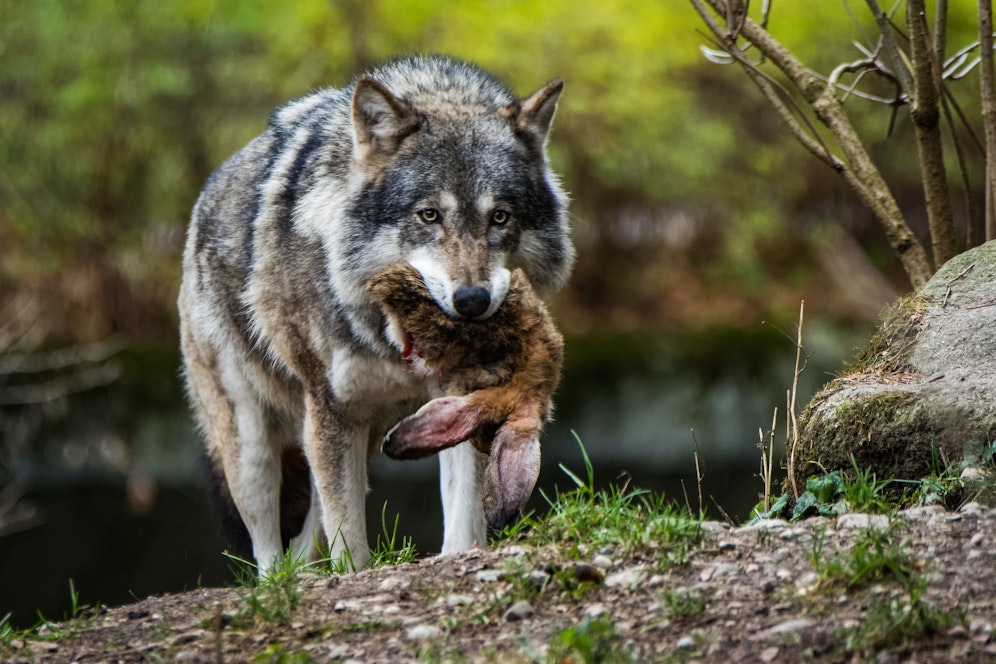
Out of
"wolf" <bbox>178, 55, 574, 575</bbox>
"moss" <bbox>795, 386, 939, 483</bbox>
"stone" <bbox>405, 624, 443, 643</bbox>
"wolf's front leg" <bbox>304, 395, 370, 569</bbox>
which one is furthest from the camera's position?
"wolf's front leg" <bbox>304, 395, 370, 569</bbox>

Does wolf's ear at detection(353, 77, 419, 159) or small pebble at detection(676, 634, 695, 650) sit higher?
wolf's ear at detection(353, 77, 419, 159)

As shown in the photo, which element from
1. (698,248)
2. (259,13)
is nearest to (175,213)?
(259,13)

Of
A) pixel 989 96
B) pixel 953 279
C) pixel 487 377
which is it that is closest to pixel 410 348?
pixel 487 377

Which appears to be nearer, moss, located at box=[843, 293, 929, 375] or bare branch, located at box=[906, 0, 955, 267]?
moss, located at box=[843, 293, 929, 375]

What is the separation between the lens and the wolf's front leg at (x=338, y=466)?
5.44 metres

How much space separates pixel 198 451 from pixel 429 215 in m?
7.46

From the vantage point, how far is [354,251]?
5086 mm

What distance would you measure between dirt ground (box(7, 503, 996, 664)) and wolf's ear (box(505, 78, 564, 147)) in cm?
229

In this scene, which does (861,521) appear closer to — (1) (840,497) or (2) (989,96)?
(1) (840,497)

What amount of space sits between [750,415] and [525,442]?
1057 centimetres

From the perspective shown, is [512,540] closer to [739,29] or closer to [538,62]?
[739,29]

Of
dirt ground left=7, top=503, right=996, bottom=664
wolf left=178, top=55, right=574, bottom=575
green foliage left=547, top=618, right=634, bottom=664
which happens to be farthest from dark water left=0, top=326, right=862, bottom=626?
green foliage left=547, top=618, right=634, bottom=664

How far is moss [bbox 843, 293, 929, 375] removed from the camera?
14.9 ft

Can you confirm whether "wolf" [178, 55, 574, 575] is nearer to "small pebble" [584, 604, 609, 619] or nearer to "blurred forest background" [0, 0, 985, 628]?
"small pebble" [584, 604, 609, 619]
